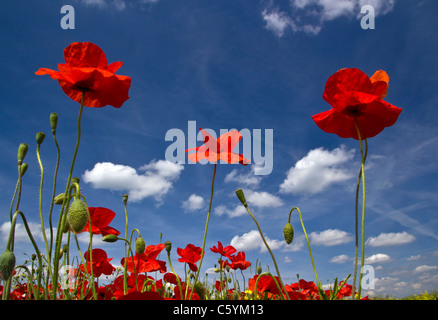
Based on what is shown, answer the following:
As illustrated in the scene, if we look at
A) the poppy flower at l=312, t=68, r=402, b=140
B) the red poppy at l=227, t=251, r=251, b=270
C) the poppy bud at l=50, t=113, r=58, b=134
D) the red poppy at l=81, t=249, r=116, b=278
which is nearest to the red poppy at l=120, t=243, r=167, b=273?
the red poppy at l=81, t=249, r=116, b=278

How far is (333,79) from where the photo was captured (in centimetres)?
138

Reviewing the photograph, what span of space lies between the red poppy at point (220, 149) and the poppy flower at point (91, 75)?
42 centimetres

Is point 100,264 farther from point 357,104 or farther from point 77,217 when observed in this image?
point 357,104

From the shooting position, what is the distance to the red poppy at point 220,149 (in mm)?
1473

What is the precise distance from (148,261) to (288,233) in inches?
45.6

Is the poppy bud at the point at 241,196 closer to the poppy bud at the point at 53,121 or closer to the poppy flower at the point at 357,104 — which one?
the poppy flower at the point at 357,104

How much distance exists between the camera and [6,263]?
970 mm

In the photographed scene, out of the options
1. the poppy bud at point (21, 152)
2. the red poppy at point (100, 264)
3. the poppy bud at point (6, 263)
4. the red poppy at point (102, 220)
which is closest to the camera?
the poppy bud at point (6, 263)

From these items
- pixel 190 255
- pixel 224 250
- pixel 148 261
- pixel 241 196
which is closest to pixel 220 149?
pixel 241 196

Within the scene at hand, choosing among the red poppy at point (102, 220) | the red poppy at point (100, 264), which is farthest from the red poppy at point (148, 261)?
the red poppy at point (102, 220)

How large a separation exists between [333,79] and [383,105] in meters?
0.24

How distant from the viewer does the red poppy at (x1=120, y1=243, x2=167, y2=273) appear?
7.23 ft

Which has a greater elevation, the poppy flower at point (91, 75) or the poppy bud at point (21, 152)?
the poppy flower at point (91, 75)
